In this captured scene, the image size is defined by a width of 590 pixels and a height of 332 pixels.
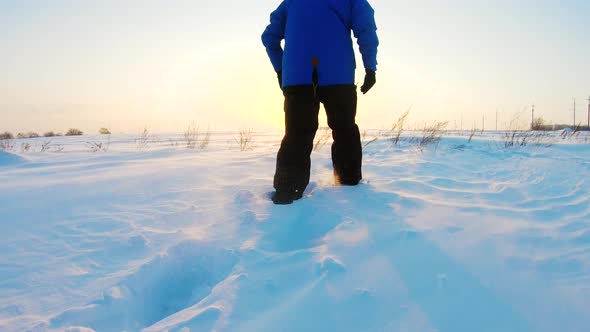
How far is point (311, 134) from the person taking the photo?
2.48 meters

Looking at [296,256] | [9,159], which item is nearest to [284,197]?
[296,256]

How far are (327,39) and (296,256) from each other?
1.61m

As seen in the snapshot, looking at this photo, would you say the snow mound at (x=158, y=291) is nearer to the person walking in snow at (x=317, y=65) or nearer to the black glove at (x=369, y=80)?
the person walking in snow at (x=317, y=65)

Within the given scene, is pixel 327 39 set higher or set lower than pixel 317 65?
higher

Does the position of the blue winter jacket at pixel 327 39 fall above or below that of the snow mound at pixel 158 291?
above

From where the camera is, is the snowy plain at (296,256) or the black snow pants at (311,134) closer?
the snowy plain at (296,256)

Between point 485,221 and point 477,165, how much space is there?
6.09 feet

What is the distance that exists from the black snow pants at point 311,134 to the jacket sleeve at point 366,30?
231 millimetres

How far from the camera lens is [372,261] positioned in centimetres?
130

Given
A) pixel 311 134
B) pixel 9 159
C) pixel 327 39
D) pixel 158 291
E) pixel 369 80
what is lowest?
pixel 158 291

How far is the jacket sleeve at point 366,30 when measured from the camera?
7.98ft

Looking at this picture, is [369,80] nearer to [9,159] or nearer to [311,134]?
[311,134]

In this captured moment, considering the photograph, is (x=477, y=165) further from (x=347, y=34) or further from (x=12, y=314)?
(x=12, y=314)

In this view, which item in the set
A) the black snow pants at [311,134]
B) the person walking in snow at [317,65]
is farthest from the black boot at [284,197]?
the person walking in snow at [317,65]
